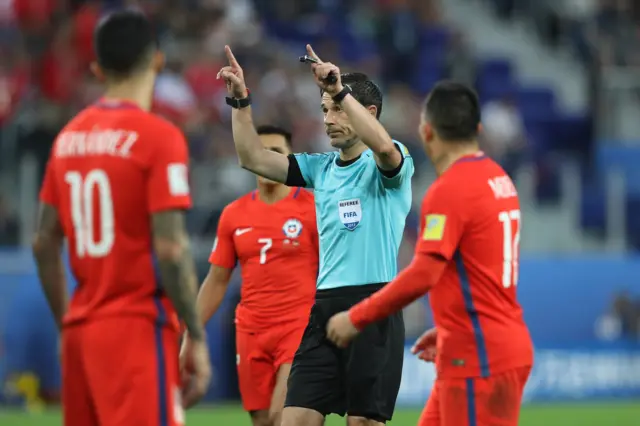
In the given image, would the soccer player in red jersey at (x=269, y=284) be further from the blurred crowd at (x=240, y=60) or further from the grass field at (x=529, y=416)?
the blurred crowd at (x=240, y=60)

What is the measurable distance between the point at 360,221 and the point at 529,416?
8.34 m

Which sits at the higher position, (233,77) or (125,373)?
(233,77)

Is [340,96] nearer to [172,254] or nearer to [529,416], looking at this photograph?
[172,254]

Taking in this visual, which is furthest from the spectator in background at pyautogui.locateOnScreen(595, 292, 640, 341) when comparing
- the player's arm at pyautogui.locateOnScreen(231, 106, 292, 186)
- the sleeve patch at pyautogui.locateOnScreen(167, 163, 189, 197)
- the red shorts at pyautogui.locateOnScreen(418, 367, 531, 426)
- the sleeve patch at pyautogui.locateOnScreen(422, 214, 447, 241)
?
the sleeve patch at pyautogui.locateOnScreen(167, 163, 189, 197)

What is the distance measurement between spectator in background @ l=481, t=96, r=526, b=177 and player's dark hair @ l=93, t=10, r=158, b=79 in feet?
43.0

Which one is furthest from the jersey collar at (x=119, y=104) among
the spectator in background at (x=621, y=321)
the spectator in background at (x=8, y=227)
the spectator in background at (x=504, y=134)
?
the spectator in background at (x=504, y=134)

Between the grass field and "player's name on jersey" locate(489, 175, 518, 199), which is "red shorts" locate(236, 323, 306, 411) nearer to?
"player's name on jersey" locate(489, 175, 518, 199)

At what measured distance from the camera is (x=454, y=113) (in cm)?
617

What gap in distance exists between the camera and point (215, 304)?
8.72 meters

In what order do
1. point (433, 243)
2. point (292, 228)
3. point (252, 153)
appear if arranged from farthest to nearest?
point (292, 228) < point (252, 153) < point (433, 243)

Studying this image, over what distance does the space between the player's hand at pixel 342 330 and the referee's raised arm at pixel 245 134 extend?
58.3 inches

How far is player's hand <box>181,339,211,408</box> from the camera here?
5.41 meters

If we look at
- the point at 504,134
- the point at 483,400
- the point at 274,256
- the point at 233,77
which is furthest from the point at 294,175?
the point at 504,134

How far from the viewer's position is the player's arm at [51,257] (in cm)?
561
